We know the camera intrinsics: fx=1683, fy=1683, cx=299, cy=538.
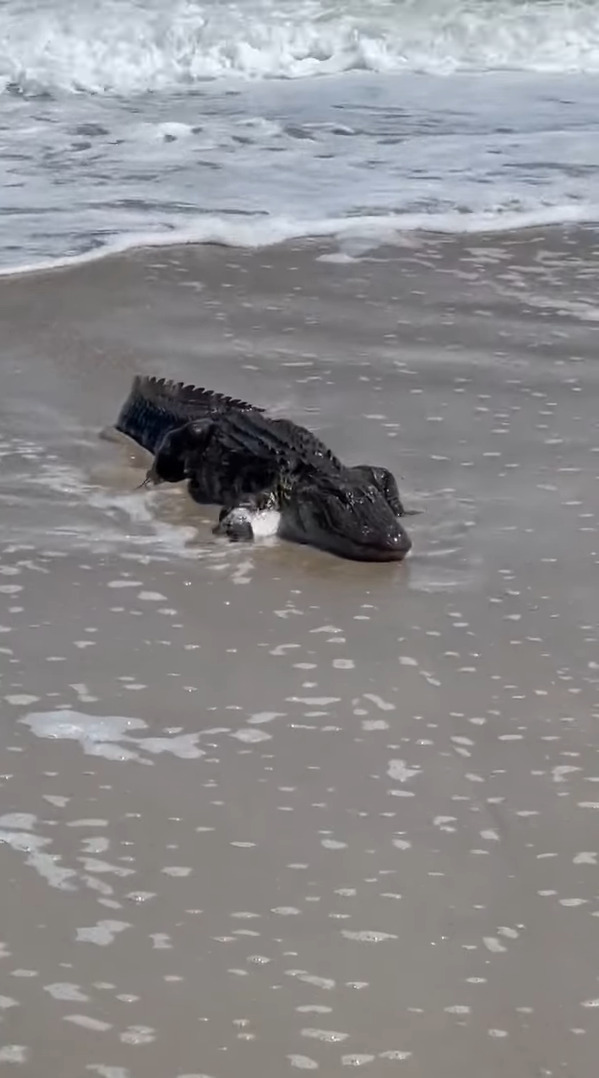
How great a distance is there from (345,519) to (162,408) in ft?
3.47

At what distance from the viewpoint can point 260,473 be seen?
16.5ft

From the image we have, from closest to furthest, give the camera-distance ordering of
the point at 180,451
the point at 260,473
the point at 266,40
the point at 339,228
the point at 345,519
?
the point at 345,519, the point at 260,473, the point at 180,451, the point at 339,228, the point at 266,40

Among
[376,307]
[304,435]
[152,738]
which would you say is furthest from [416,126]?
[152,738]

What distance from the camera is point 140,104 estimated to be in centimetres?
1266

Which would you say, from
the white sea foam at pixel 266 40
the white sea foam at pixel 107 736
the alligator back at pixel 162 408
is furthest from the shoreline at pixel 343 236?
the white sea foam at pixel 266 40

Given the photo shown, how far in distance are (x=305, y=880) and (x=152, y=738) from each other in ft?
2.09

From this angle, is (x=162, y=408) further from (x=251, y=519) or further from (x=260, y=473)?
(x=251, y=519)

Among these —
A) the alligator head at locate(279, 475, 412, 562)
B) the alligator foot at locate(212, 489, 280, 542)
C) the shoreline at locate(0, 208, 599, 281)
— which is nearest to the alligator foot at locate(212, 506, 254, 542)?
the alligator foot at locate(212, 489, 280, 542)

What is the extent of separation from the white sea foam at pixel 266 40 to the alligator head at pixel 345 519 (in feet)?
31.1

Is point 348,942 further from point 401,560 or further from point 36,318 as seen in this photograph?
point 36,318

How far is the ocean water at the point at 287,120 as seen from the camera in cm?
870

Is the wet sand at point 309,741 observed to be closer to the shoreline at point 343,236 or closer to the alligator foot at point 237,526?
the alligator foot at point 237,526

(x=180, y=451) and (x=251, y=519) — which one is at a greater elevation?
(x=180, y=451)

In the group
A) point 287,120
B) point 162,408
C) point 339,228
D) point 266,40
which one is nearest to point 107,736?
point 162,408
